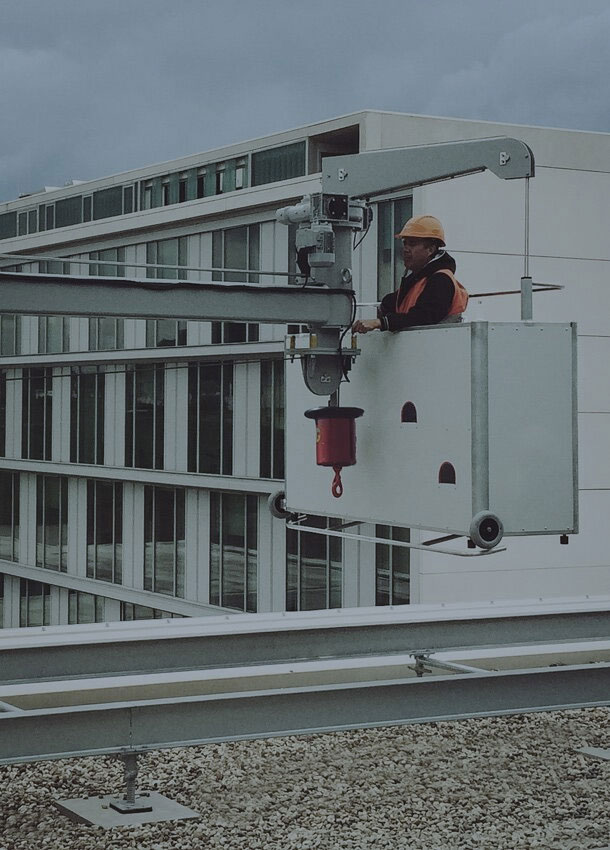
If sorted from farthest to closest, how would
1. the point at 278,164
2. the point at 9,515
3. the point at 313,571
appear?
the point at 9,515 → the point at 278,164 → the point at 313,571

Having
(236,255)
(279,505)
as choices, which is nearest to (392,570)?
(236,255)

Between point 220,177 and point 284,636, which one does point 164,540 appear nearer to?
point 220,177

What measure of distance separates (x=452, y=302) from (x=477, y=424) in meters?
0.92

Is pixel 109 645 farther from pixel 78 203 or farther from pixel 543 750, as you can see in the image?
pixel 78 203

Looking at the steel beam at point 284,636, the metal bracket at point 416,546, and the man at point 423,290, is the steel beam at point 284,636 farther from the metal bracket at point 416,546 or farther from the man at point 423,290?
the man at point 423,290

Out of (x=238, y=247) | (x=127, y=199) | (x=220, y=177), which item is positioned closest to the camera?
(x=238, y=247)

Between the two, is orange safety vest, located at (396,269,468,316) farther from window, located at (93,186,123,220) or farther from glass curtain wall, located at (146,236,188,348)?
window, located at (93,186,123,220)

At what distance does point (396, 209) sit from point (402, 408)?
25789 mm

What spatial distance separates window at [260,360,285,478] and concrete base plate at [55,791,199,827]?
97.5 feet

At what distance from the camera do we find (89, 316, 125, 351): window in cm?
4488

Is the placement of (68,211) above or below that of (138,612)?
above

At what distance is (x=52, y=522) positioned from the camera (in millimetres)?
50000

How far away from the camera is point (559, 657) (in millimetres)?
9609

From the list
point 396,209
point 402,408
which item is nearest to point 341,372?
point 402,408
